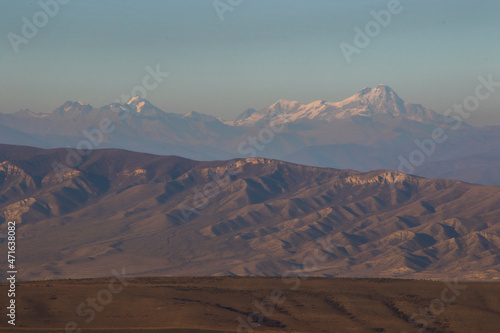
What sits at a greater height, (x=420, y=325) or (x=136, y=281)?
(x=136, y=281)

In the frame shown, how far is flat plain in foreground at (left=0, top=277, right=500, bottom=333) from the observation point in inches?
4006

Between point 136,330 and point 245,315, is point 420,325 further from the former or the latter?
point 136,330

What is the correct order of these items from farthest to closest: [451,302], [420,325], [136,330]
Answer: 1. [451,302]
2. [420,325]
3. [136,330]

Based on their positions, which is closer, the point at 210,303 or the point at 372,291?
the point at 210,303

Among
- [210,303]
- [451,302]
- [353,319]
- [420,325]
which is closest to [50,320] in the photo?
[210,303]

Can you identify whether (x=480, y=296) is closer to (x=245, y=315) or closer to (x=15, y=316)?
(x=245, y=315)

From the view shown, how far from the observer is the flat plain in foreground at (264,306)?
101750mm

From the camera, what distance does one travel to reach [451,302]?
121 metres

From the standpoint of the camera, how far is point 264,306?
11575cm

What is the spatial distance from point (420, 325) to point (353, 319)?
937cm

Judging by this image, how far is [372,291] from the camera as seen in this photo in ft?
422

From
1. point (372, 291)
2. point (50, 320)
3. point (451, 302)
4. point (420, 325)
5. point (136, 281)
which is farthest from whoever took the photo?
point (136, 281)

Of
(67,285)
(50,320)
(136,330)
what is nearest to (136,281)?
(67,285)

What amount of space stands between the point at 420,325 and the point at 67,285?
193 feet
